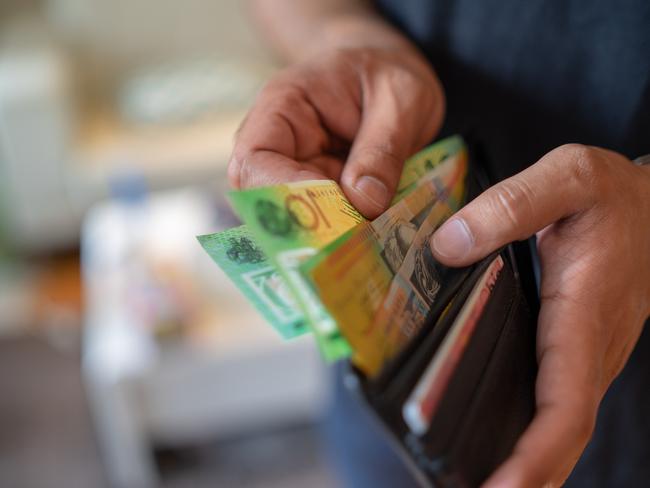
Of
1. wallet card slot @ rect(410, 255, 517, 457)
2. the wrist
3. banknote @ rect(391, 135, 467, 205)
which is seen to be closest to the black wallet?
wallet card slot @ rect(410, 255, 517, 457)

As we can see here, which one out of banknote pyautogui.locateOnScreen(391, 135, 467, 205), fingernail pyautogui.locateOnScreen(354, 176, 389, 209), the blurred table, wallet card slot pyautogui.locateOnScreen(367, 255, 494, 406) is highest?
fingernail pyautogui.locateOnScreen(354, 176, 389, 209)

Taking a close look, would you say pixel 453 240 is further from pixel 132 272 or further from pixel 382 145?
pixel 132 272

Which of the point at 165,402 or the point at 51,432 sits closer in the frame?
the point at 165,402

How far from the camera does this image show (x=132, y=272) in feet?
5.89

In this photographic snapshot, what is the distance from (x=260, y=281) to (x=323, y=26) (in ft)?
1.35

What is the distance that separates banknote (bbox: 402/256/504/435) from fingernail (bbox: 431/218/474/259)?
0.02 m

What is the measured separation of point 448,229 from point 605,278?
108 mm

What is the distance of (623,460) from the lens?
2.08ft

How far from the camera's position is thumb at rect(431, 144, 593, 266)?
43 centimetres

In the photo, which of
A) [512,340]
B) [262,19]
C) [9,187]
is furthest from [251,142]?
[9,187]

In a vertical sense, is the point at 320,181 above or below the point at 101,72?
above

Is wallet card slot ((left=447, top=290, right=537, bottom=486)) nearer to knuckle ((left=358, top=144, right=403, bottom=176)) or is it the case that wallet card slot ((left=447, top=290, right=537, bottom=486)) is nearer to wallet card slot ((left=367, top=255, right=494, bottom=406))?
wallet card slot ((left=367, top=255, right=494, bottom=406))

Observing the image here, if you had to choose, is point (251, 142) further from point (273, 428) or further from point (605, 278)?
point (273, 428)

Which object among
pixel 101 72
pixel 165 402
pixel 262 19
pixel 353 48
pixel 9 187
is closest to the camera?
pixel 353 48
